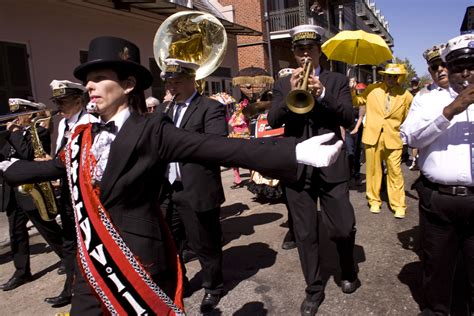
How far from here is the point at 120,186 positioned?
1.82 meters

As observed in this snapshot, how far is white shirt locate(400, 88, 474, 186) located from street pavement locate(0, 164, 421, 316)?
1.18m

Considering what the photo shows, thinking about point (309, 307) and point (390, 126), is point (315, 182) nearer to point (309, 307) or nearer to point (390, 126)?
point (309, 307)

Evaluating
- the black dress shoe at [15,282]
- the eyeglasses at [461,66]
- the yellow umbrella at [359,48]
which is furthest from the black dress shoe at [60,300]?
the yellow umbrella at [359,48]

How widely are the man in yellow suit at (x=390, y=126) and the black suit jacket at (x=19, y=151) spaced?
415 centimetres

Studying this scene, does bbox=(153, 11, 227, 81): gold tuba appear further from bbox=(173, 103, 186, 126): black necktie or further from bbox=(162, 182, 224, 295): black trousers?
bbox=(162, 182, 224, 295): black trousers

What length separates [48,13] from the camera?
8477mm

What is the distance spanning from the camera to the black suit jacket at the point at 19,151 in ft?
13.1

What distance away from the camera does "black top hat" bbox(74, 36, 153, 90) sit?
74.8 inches

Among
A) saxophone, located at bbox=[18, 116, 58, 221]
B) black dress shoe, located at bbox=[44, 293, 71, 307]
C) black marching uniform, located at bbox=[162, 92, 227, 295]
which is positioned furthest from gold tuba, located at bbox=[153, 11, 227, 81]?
black dress shoe, located at bbox=[44, 293, 71, 307]

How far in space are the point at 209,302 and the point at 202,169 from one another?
109 centimetres

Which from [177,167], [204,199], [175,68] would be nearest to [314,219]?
[204,199]

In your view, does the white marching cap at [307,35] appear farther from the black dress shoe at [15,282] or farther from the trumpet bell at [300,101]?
the black dress shoe at [15,282]

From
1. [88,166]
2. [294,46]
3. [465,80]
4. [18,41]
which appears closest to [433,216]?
[465,80]

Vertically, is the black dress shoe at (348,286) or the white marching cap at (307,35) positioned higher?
the white marching cap at (307,35)
